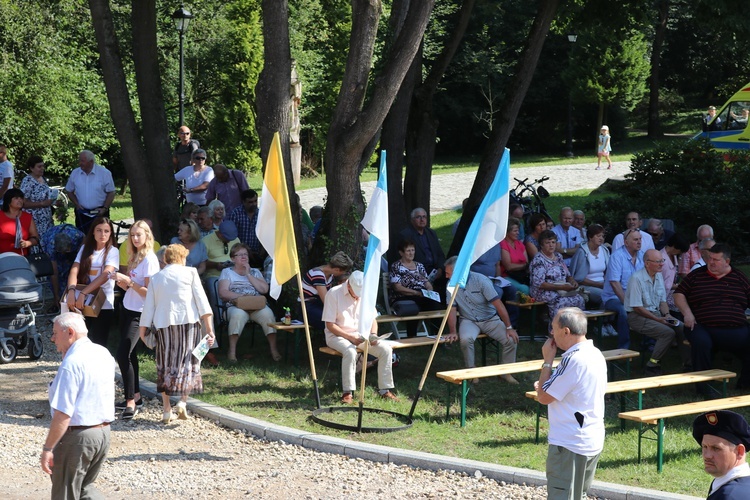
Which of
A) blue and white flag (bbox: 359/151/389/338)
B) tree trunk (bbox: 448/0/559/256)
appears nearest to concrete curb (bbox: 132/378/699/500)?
blue and white flag (bbox: 359/151/389/338)

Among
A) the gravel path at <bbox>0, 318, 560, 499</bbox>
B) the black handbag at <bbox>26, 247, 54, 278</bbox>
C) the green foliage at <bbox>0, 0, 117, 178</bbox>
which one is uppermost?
the green foliage at <bbox>0, 0, 117, 178</bbox>

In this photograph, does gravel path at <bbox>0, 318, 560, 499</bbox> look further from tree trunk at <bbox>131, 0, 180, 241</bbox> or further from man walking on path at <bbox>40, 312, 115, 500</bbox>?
tree trunk at <bbox>131, 0, 180, 241</bbox>

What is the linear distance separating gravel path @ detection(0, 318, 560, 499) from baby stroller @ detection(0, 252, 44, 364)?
Result: 1.77 meters

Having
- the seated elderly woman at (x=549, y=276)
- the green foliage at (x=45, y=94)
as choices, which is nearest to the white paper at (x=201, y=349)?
the seated elderly woman at (x=549, y=276)

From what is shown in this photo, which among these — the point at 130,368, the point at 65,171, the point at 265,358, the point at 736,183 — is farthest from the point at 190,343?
the point at 65,171

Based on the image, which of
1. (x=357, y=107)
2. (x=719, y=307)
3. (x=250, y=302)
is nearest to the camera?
(x=719, y=307)

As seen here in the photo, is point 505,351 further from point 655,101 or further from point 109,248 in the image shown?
point 655,101

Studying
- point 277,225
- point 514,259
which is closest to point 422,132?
point 514,259

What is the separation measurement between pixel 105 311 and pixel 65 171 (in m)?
19.6

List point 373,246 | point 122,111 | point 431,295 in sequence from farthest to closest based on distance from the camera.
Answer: point 122,111 → point 431,295 → point 373,246

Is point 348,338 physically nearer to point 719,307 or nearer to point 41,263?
point 719,307

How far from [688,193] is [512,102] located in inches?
199

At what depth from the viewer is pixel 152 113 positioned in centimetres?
1380

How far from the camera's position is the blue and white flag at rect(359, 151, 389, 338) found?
29.1 feet
